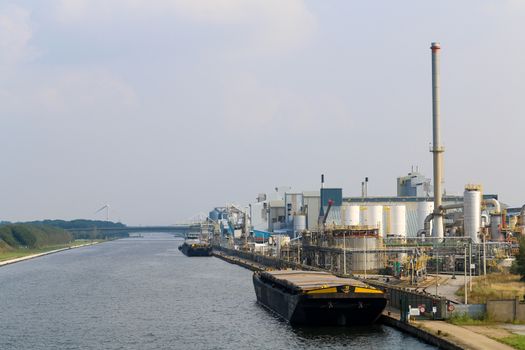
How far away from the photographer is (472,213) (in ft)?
307

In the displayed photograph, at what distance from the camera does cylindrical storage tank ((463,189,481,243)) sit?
3686 inches

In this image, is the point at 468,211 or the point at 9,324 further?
the point at 468,211

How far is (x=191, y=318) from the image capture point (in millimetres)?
59844

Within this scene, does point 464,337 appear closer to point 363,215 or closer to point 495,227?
point 495,227

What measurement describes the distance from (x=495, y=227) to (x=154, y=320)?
51.3 metres

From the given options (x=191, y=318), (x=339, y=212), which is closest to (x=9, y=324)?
(x=191, y=318)

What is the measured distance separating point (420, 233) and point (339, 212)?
1170 inches

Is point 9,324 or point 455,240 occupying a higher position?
point 455,240

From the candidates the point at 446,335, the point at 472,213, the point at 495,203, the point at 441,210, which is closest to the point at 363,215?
the point at 441,210

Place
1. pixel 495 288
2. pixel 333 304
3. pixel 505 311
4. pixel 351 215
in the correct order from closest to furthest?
pixel 505 311, pixel 333 304, pixel 495 288, pixel 351 215

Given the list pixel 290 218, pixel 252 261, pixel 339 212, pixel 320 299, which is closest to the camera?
pixel 320 299

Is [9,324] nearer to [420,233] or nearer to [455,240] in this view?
[455,240]

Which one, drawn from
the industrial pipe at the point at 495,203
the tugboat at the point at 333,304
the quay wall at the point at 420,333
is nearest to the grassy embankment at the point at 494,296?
the quay wall at the point at 420,333

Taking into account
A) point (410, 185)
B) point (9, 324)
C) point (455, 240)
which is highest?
point (410, 185)
